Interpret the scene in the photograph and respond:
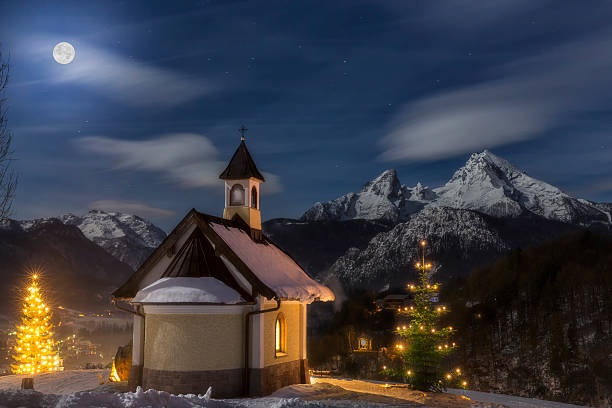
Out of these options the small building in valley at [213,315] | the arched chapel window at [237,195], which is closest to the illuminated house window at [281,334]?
the small building in valley at [213,315]

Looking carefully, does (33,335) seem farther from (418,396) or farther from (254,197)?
(418,396)

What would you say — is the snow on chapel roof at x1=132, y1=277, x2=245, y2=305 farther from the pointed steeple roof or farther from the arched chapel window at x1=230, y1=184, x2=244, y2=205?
the pointed steeple roof

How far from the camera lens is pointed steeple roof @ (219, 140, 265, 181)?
25.0 meters

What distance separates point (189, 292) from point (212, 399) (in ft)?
17.1

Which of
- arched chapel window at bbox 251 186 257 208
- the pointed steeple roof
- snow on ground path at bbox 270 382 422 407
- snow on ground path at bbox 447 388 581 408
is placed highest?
the pointed steeple roof

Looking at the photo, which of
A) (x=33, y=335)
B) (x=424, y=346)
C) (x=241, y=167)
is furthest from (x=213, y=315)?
(x=33, y=335)

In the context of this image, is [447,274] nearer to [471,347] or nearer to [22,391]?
[471,347]

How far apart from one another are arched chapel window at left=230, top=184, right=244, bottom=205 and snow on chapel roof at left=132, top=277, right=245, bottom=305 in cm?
611

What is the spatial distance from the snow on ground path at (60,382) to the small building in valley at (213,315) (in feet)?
18.6

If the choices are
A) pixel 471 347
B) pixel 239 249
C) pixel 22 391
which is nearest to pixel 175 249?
pixel 239 249

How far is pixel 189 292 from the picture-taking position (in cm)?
1884

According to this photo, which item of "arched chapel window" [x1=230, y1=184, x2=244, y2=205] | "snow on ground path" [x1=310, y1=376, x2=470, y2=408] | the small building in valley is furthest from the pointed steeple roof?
"snow on ground path" [x1=310, y1=376, x2=470, y2=408]

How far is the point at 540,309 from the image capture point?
9738cm

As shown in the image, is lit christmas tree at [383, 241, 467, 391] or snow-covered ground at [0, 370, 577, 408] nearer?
snow-covered ground at [0, 370, 577, 408]
